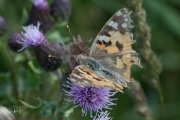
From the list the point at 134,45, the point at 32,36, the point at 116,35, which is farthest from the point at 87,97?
the point at 134,45

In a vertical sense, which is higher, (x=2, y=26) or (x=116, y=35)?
(x=2, y=26)

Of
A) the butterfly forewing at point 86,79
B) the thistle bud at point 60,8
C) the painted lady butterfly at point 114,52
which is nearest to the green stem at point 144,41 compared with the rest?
the painted lady butterfly at point 114,52

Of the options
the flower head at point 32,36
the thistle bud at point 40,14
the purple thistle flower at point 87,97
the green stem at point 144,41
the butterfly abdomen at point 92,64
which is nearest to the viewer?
the purple thistle flower at point 87,97

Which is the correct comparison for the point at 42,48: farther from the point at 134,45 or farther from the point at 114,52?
the point at 134,45

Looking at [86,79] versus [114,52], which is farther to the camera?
[114,52]

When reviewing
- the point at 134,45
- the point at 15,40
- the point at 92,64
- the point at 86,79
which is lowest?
the point at 86,79

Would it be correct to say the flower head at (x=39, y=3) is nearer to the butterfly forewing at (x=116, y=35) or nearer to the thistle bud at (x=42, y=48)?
the thistle bud at (x=42, y=48)
